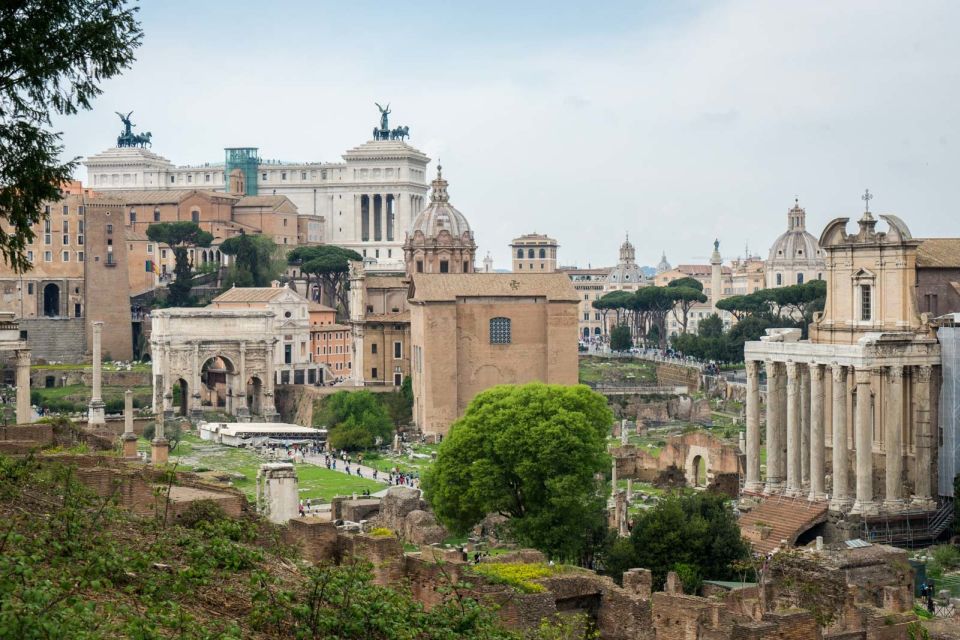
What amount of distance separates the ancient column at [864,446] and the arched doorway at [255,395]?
143ft

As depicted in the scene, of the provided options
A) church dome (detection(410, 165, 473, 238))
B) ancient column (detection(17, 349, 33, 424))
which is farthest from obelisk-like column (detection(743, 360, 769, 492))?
church dome (detection(410, 165, 473, 238))

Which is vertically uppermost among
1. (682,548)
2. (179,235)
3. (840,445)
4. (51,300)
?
(179,235)

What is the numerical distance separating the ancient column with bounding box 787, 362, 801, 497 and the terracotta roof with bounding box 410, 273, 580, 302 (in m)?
26.5

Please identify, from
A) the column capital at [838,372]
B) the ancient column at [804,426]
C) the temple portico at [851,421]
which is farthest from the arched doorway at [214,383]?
the column capital at [838,372]

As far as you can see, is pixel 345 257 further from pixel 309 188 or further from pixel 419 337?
pixel 419 337

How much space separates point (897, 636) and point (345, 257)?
78907 mm

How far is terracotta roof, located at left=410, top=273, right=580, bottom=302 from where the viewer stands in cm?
6238

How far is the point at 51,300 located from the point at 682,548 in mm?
66111

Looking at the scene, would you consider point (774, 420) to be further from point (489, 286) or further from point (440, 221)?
point (440, 221)

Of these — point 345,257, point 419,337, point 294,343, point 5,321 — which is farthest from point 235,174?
point 5,321

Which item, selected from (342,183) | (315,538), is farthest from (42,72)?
(342,183)

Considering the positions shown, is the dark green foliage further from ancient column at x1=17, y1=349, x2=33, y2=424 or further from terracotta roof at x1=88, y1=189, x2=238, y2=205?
terracotta roof at x1=88, y1=189, x2=238, y2=205

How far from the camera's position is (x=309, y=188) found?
11800cm

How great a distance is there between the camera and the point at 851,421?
37812 millimetres
